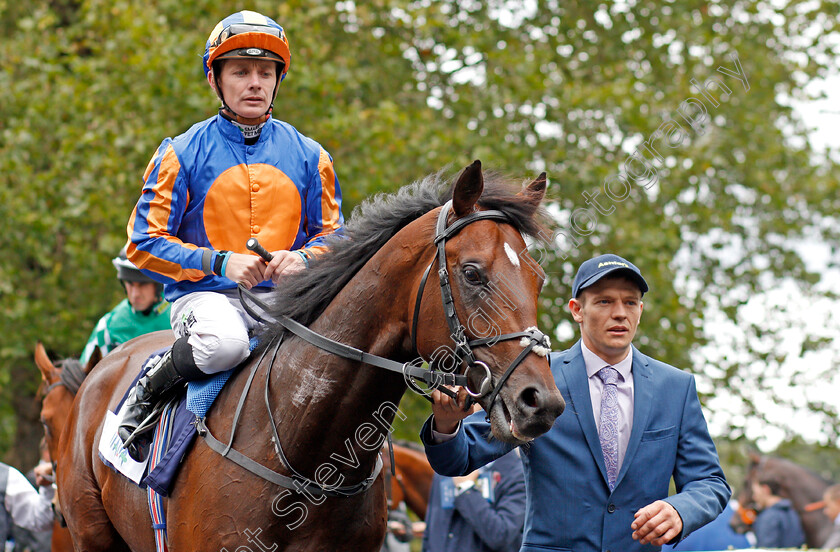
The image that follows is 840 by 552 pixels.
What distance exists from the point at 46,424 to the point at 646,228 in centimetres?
737

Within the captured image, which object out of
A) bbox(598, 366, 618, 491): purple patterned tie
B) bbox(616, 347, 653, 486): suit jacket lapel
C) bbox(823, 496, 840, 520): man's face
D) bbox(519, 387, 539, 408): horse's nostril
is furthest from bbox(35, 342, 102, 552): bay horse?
bbox(823, 496, 840, 520): man's face

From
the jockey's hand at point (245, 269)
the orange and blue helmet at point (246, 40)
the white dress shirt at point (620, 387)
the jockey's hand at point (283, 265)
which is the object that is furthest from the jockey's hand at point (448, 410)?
the orange and blue helmet at point (246, 40)

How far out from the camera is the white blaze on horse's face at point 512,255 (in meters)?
3.09

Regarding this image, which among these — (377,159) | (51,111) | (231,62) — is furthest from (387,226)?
(51,111)

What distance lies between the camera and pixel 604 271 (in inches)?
147

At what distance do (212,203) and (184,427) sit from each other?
1.02m

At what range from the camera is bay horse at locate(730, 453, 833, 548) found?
10656 millimetres

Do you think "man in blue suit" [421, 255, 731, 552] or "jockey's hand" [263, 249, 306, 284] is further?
"jockey's hand" [263, 249, 306, 284]

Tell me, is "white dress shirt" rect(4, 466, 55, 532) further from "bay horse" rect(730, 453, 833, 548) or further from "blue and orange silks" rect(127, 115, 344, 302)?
"bay horse" rect(730, 453, 833, 548)

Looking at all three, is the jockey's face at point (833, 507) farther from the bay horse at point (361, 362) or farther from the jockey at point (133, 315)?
the bay horse at point (361, 362)

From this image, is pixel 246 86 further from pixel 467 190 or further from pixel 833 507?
pixel 833 507

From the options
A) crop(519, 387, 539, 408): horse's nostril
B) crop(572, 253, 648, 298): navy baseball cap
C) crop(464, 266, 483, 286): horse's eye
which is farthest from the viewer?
crop(572, 253, 648, 298): navy baseball cap

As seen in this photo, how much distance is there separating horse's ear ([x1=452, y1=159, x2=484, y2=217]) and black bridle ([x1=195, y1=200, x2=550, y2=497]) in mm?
32

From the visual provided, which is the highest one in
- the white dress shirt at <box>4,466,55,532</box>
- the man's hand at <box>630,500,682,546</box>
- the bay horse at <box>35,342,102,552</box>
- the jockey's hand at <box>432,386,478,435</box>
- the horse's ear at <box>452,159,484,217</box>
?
the horse's ear at <box>452,159,484,217</box>
